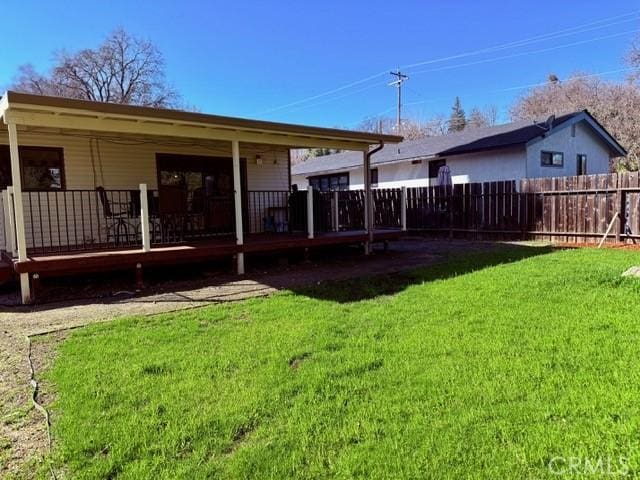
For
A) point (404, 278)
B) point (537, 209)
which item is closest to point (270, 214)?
point (404, 278)

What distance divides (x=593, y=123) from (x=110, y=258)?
1760cm

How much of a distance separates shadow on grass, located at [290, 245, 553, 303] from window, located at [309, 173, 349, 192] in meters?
11.9

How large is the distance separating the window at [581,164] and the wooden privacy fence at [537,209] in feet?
21.8

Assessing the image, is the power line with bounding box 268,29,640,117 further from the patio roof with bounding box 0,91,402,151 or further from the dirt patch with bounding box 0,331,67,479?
the dirt patch with bounding box 0,331,67,479

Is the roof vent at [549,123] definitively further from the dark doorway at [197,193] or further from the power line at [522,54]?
the power line at [522,54]

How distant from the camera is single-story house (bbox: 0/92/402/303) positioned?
5896 millimetres

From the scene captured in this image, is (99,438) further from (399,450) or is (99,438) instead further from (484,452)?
(484,452)

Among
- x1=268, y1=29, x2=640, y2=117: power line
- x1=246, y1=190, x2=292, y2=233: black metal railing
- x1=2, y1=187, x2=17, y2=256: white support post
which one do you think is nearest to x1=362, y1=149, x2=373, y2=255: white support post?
x1=246, y1=190, x2=292, y2=233: black metal railing

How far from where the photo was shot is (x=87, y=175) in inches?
332

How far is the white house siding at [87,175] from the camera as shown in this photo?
311 inches

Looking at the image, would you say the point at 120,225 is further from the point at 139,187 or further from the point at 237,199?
the point at 237,199

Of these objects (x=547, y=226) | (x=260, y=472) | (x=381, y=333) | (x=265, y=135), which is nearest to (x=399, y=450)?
(x=260, y=472)

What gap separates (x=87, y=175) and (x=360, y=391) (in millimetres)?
7699

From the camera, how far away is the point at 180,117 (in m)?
6.38
